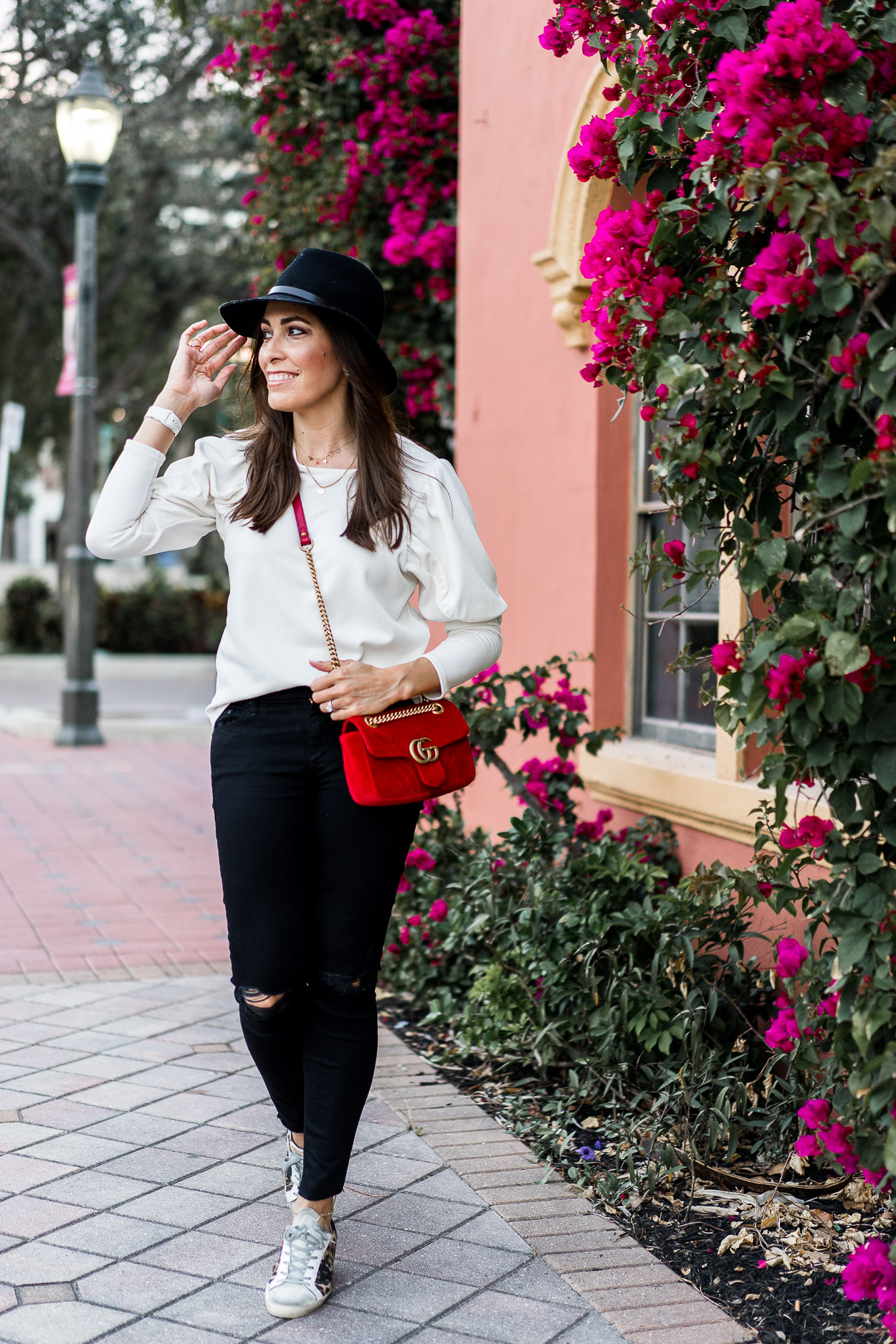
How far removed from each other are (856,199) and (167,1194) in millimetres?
2510

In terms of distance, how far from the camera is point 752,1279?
279 cm

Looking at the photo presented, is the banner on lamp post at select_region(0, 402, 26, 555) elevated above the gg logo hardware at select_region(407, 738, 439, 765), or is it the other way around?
the banner on lamp post at select_region(0, 402, 26, 555)

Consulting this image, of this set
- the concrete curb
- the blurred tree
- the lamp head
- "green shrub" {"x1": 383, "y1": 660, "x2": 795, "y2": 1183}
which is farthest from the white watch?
the lamp head

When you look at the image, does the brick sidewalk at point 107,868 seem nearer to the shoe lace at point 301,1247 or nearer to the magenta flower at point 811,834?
the shoe lace at point 301,1247

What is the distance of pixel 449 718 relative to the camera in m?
2.77

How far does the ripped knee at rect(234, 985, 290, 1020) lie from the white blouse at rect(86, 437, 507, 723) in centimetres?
56

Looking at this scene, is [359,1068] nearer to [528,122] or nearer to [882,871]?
[882,871]

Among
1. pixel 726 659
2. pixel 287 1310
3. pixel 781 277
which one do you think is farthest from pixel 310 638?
pixel 287 1310

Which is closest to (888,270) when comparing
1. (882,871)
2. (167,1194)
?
(882,871)

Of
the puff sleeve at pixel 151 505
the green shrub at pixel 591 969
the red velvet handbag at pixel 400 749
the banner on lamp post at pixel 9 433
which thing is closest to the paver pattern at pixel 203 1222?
the green shrub at pixel 591 969

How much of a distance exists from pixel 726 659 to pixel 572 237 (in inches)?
116

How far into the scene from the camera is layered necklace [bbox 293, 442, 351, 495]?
2.76 metres

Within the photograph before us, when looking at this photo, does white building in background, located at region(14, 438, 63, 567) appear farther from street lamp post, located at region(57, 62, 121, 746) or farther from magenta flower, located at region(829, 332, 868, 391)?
magenta flower, located at region(829, 332, 868, 391)

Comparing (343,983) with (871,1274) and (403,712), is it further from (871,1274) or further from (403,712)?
(871,1274)
